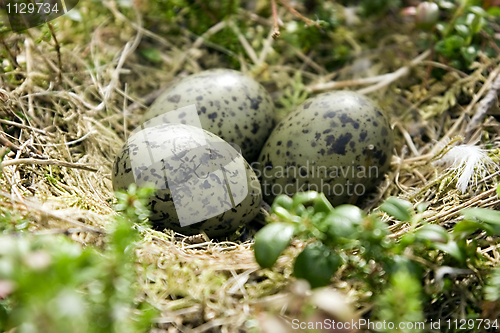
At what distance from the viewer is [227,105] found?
1.93 m

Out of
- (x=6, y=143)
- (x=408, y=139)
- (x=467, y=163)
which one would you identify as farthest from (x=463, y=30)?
(x=6, y=143)

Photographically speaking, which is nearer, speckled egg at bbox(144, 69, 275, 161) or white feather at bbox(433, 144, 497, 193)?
white feather at bbox(433, 144, 497, 193)

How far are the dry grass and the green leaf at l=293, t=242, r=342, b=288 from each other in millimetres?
100

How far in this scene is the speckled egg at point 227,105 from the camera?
1.91 metres

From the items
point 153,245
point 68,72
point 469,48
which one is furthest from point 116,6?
point 469,48

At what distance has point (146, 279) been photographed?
128 centimetres

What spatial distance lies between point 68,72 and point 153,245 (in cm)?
126

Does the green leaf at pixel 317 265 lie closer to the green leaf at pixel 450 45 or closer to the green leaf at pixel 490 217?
the green leaf at pixel 490 217

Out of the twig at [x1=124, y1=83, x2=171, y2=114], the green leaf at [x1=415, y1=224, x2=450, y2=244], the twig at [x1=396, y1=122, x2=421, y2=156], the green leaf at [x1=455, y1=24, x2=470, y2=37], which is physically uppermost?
the green leaf at [x1=455, y1=24, x2=470, y2=37]

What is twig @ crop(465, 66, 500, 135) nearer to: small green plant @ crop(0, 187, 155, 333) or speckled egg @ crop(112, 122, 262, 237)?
speckled egg @ crop(112, 122, 262, 237)

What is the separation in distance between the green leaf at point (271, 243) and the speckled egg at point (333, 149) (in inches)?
27.3

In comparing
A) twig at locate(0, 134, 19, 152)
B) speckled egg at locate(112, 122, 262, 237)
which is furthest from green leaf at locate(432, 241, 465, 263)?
twig at locate(0, 134, 19, 152)

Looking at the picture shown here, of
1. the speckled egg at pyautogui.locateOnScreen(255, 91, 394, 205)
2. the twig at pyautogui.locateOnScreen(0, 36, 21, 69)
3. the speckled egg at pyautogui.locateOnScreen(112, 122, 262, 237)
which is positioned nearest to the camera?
the speckled egg at pyautogui.locateOnScreen(112, 122, 262, 237)

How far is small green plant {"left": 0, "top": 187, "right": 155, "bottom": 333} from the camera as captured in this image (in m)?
0.81
